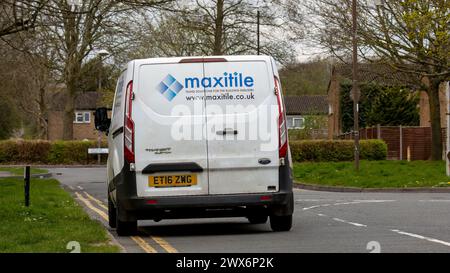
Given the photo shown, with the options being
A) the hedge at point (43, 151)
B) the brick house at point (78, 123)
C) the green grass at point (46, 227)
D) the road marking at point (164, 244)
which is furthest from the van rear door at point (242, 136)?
the brick house at point (78, 123)

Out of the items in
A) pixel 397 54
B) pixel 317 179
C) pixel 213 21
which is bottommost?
pixel 317 179

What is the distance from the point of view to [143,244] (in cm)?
1191

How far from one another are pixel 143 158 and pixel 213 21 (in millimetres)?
37771

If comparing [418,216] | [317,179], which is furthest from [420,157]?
[418,216]

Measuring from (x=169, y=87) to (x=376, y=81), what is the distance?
29.1 metres

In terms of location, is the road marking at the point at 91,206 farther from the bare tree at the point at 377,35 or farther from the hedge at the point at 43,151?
the hedge at the point at 43,151

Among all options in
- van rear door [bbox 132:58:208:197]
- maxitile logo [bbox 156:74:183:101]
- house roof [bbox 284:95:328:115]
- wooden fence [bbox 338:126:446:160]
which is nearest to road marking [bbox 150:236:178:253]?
van rear door [bbox 132:58:208:197]

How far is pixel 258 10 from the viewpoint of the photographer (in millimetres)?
48719

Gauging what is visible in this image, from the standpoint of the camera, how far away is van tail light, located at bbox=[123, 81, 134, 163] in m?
12.6

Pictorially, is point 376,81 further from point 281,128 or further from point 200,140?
point 200,140

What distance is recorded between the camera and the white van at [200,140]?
12602 millimetres

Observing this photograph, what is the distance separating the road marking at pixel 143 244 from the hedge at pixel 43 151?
133 feet

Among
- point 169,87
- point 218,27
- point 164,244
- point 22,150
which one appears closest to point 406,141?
point 218,27
